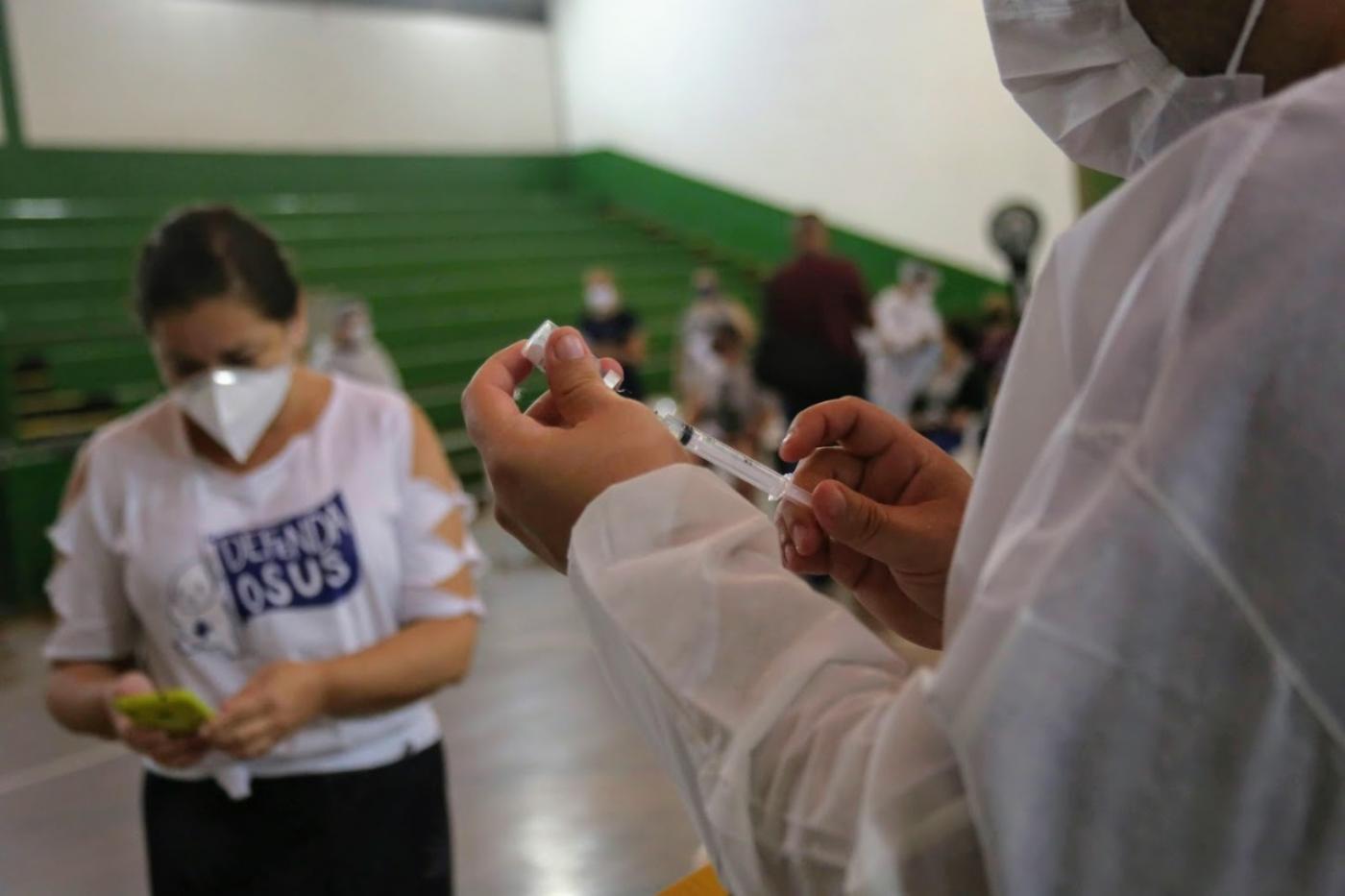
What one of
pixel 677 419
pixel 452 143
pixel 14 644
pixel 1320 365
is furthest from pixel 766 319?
pixel 452 143

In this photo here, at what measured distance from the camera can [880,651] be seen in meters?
0.62

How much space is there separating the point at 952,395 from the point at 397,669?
16.4 ft

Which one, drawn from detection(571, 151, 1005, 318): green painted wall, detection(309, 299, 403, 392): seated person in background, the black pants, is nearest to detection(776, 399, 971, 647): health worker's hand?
the black pants

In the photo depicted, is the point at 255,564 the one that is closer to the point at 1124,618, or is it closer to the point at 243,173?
the point at 1124,618

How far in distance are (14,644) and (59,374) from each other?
232cm

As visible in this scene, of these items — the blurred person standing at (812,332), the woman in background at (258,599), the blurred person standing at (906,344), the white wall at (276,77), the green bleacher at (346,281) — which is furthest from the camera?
the white wall at (276,77)

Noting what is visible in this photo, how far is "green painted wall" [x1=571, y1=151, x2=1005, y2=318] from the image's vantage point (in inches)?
370

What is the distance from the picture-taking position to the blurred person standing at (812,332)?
16.9ft

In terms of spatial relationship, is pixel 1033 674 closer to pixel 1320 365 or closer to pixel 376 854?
pixel 1320 365

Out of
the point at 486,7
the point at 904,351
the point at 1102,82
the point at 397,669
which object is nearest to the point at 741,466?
the point at 1102,82

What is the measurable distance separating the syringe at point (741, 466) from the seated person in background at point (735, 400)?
18.1ft

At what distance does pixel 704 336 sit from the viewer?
7.05 meters

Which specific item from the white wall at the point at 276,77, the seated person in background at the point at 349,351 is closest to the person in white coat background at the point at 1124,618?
the seated person in background at the point at 349,351

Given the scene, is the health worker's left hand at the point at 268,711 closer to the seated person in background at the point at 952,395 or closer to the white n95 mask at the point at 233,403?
the white n95 mask at the point at 233,403
